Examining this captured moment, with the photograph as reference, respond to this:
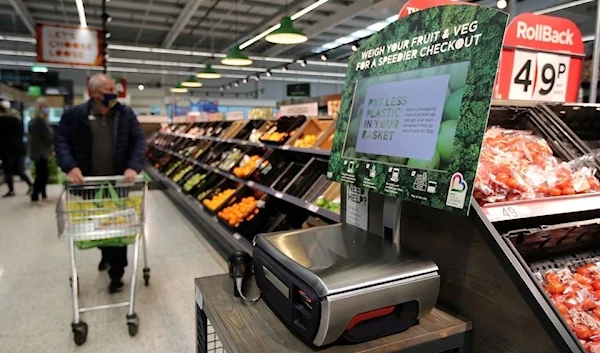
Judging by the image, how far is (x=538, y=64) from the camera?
6.89ft

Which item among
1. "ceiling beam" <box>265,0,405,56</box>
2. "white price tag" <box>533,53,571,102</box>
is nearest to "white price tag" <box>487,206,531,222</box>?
"white price tag" <box>533,53,571,102</box>

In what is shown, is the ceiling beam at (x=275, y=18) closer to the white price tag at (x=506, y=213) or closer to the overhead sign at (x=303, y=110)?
the overhead sign at (x=303, y=110)

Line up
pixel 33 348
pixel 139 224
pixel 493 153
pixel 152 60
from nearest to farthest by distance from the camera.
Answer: pixel 493 153 → pixel 33 348 → pixel 139 224 → pixel 152 60

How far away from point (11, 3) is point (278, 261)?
12282 mm

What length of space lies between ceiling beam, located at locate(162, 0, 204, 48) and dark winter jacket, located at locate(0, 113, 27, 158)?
5014 millimetres

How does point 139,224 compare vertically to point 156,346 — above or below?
above

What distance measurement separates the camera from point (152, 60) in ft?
58.9

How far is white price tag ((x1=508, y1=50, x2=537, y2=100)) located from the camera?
2051 mm

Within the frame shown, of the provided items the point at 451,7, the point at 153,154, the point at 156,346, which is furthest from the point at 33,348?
the point at 153,154

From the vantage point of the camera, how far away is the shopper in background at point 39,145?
7.39 metres

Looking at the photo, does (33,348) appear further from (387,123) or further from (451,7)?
(451,7)

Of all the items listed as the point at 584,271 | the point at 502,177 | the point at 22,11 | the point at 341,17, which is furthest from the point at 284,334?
the point at 22,11

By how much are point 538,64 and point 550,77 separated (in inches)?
4.2

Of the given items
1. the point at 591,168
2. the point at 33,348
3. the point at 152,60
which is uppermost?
the point at 152,60
